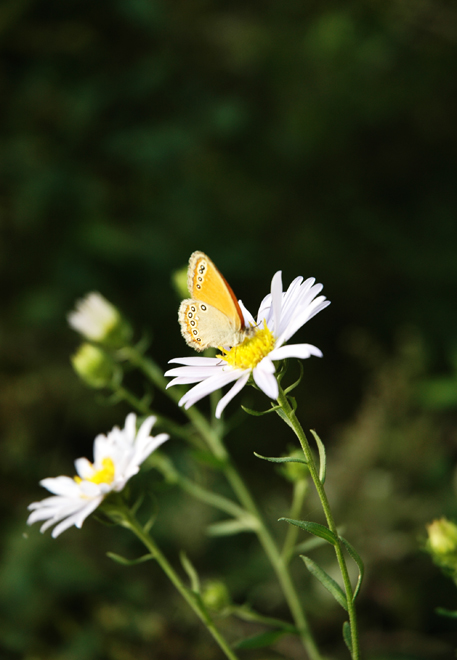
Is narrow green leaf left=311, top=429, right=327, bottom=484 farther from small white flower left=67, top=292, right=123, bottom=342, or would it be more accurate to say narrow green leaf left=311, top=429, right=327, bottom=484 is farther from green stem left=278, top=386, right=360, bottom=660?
small white flower left=67, top=292, right=123, bottom=342

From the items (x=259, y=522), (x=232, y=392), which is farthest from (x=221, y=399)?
(x=259, y=522)

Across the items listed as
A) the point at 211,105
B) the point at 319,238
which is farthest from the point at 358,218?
the point at 211,105

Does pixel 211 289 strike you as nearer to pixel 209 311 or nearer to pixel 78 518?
pixel 209 311

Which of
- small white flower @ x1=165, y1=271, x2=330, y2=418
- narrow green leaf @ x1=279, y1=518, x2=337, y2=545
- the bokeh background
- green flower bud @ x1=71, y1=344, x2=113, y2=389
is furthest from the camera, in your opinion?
the bokeh background

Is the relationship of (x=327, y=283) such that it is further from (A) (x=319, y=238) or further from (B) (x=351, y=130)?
(B) (x=351, y=130)

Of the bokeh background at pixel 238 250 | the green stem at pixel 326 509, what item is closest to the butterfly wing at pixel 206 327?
the green stem at pixel 326 509

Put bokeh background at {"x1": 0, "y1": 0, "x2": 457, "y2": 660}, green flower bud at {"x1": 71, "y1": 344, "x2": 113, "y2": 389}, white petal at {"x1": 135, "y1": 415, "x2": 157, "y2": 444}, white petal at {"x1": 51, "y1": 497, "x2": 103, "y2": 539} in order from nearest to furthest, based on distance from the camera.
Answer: white petal at {"x1": 51, "y1": 497, "x2": 103, "y2": 539}
white petal at {"x1": 135, "y1": 415, "x2": 157, "y2": 444}
green flower bud at {"x1": 71, "y1": 344, "x2": 113, "y2": 389}
bokeh background at {"x1": 0, "y1": 0, "x2": 457, "y2": 660}

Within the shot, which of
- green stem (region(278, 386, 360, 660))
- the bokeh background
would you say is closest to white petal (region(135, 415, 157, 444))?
green stem (region(278, 386, 360, 660))

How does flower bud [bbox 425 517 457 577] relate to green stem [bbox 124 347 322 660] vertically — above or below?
below
